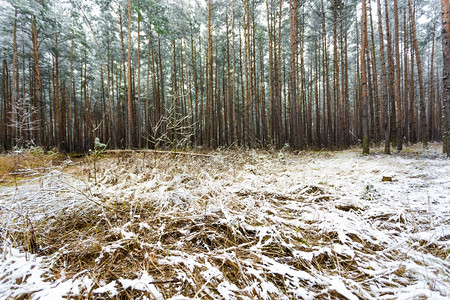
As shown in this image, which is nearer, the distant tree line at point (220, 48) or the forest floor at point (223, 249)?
the forest floor at point (223, 249)

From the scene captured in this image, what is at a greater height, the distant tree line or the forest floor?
the distant tree line

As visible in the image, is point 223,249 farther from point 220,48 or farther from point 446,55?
point 220,48

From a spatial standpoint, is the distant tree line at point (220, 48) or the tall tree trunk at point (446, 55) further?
the distant tree line at point (220, 48)

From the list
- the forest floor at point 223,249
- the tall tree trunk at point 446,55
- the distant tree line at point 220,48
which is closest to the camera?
the forest floor at point 223,249

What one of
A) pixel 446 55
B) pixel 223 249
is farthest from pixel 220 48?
pixel 223 249

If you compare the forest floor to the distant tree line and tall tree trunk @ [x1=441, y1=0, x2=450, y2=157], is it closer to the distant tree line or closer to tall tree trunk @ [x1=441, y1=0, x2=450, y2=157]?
tall tree trunk @ [x1=441, y1=0, x2=450, y2=157]

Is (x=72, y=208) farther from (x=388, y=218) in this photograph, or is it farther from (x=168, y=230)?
(x=388, y=218)

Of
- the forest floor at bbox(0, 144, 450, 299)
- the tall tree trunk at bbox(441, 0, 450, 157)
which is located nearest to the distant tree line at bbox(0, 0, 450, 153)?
the tall tree trunk at bbox(441, 0, 450, 157)

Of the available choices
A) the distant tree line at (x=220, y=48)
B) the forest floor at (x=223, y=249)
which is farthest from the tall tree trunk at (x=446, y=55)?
the forest floor at (x=223, y=249)

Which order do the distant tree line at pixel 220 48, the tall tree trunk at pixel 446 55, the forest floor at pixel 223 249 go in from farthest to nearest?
the distant tree line at pixel 220 48 < the tall tree trunk at pixel 446 55 < the forest floor at pixel 223 249

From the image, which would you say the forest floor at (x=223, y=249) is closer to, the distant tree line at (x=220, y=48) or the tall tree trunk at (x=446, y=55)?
the tall tree trunk at (x=446, y=55)

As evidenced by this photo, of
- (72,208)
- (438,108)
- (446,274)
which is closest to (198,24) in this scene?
(72,208)

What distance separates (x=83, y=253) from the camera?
4.03ft

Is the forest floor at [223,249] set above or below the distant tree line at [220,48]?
below
